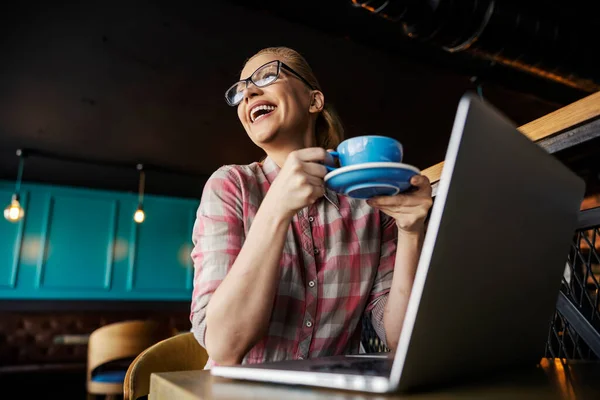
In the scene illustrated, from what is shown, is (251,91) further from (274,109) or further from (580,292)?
(580,292)

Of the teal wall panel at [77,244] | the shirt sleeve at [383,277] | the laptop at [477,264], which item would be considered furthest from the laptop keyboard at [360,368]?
the teal wall panel at [77,244]

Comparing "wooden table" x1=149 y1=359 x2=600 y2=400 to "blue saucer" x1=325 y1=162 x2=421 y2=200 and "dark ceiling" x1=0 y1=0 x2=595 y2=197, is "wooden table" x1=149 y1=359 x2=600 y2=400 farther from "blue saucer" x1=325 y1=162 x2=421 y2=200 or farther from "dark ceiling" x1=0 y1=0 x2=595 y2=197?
"dark ceiling" x1=0 y1=0 x2=595 y2=197

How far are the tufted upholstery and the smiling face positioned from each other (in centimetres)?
552

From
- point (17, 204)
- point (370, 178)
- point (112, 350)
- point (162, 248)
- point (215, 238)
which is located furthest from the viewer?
point (162, 248)

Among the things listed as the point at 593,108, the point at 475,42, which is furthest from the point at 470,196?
the point at 475,42

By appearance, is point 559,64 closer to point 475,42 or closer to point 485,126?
point 475,42

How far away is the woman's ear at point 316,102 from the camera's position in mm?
1227

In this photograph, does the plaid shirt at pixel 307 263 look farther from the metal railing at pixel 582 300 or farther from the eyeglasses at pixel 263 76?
the metal railing at pixel 582 300

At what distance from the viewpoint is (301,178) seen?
2.18 ft

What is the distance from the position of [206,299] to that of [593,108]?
807 millimetres

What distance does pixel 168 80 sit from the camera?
392 cm

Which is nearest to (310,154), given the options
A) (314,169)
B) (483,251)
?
(314,169)

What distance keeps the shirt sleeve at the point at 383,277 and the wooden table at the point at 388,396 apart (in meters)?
0.51

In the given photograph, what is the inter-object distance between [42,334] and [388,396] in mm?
6303
